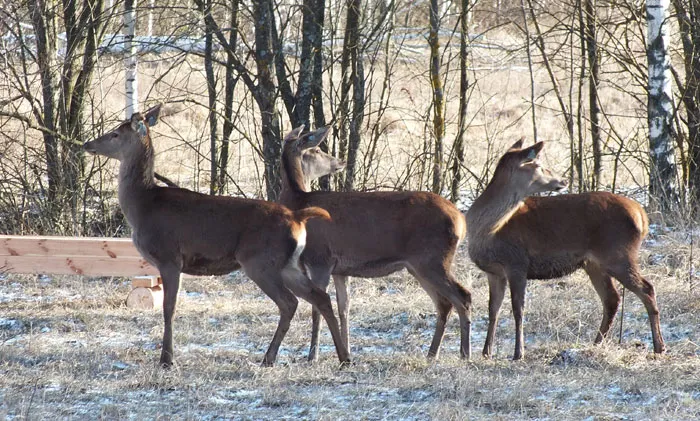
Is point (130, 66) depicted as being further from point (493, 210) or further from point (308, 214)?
point (493, 210)

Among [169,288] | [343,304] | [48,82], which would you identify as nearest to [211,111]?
[48,82]

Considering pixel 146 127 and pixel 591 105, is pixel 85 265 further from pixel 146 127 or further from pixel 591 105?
pixel 591 105

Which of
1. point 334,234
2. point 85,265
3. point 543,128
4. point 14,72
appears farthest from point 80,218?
point 543,128

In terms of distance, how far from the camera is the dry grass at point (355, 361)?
5.67m

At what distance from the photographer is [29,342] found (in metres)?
7.64

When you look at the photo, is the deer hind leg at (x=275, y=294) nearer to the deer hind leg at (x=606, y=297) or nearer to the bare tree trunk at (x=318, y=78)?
the deer hind leg at (x=606, y=297)

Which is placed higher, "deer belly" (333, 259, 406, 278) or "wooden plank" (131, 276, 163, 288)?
"deer belly" (333, 259, 406, 278)

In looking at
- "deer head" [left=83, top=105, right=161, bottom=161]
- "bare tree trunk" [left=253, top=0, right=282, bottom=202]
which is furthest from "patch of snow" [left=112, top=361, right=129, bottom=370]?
"bare tree trunk" [left=253, top=0, right=282, bottom=202]

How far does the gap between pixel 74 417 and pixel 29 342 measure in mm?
2363

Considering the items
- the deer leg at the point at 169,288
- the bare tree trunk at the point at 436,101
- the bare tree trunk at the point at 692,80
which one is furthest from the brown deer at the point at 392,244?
the bare tree trunk at the point at 692,80

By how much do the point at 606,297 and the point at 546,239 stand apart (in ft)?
2.57

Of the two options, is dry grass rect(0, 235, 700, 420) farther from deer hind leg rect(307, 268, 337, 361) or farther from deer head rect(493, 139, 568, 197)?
deer head rect(493, 139, 568, 197)

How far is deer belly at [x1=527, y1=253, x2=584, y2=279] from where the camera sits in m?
7.63

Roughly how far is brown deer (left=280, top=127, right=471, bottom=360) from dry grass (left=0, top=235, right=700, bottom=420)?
0.40 m
